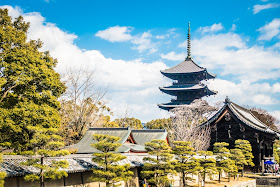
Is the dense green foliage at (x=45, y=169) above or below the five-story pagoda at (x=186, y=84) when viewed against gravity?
below

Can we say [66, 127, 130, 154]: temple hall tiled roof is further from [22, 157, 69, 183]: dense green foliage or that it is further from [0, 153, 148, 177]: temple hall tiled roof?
[22, 157, 69, 183]: dense green foliage

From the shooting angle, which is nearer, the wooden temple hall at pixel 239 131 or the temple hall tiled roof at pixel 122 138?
the temple hall tiled roof at pixel 122 138

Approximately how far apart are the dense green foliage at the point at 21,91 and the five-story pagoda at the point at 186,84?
1587 inches

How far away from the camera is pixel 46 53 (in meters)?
24.5

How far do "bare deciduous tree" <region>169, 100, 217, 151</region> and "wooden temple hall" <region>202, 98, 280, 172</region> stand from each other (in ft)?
4.84

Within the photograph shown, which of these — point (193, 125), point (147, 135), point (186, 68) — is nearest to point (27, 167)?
point (147, 135)

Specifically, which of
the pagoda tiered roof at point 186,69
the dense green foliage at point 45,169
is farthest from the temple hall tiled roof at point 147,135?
the pagoda tiered roof at point 186,69

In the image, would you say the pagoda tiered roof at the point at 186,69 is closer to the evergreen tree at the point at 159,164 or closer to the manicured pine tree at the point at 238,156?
the manicured pine tree at the point at 238,156

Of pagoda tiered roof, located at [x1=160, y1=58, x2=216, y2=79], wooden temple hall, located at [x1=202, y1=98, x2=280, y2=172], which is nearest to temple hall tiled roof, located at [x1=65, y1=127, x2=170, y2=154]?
wooden temple hall, located at [x1=202, y1=98, x2=280, y2=172]

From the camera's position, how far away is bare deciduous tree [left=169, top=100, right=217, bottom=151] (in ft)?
149

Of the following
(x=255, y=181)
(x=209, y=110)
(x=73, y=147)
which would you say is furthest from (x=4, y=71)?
(x=209, y=110)

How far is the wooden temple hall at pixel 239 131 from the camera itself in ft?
142

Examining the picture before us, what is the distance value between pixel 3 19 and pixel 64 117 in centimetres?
2085

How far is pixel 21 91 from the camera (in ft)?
70.1
